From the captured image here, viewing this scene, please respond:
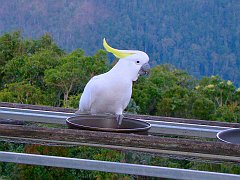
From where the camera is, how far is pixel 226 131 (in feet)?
4.12

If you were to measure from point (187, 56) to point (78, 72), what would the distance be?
3.98 meters

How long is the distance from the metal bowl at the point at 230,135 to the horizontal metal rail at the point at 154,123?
65mm

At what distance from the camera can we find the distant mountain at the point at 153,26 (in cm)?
925

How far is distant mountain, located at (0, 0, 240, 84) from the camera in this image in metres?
9.25

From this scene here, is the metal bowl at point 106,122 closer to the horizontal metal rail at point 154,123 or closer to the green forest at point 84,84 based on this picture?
the horizontal metal rail at point 154,123

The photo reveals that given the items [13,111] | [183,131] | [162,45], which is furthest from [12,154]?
[162,45]

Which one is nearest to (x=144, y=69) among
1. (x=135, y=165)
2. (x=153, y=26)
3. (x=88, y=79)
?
(x=135, y=165)

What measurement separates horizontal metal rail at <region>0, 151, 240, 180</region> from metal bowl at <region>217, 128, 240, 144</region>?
0.19m

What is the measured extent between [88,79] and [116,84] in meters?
4.41

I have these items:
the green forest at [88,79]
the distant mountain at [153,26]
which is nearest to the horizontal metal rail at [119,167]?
the green forest at [88,79]

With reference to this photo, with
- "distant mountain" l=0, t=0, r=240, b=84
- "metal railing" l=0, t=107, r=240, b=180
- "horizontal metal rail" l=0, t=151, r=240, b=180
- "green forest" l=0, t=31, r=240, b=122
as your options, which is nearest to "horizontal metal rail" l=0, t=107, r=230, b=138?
"metal railing" l=0, t=107, r=240, b=180

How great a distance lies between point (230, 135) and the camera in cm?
125

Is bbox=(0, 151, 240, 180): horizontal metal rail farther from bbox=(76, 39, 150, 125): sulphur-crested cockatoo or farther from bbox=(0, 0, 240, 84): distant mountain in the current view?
bbox=(0, 0, 240, 84): distant mountain

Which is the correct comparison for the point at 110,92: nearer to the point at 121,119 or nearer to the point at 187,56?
the point at 121,119
